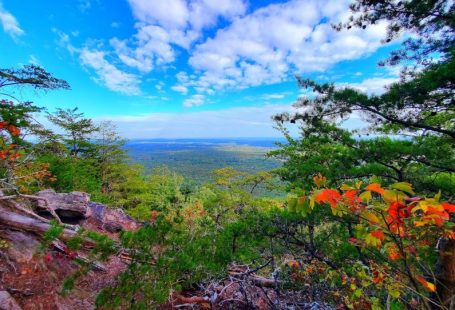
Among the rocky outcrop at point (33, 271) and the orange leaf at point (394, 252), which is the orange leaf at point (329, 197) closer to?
the orange leaf at point (394, 252)

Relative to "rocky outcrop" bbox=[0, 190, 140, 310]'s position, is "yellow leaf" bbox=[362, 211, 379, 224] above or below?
above

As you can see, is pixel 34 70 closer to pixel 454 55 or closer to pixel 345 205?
pixel 345 205

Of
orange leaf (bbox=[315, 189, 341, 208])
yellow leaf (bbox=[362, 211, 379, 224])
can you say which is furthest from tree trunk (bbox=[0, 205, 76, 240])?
yellow leaf (bbox=[362, 211, 379, 224])

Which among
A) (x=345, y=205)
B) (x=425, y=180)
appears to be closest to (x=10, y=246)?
(x=345, y=205)

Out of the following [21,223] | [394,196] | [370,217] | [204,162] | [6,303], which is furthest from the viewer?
[204,162]

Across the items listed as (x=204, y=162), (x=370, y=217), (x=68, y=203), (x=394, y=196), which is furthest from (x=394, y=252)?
(x=204, y=162)

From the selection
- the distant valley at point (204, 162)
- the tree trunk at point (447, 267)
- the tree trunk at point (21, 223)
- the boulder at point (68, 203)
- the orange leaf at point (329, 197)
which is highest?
the orange leaf at point (329, 197)

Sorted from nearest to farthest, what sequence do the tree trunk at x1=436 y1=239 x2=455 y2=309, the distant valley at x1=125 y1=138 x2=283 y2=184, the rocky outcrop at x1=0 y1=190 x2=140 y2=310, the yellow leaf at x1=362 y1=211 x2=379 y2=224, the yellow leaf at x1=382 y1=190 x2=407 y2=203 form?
the yellow leaf at x1=382 y1=190 x2=407 y2=203 < the yellow leaf at x1=362 y1=211 x2=379 y2=224 < the tree trunk at x1=436 y1=239 x2=455 y2=309 < the rocky outcrop at x1=0 y1=190 x2=140 y2=310 < the distant valley at x1=125 y1=138 x2=283 y2=184

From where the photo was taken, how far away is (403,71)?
13.5 ft

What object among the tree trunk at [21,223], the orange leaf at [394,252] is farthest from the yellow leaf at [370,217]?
the tree trunk at [21,223]

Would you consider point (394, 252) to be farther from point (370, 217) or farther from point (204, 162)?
point (204, 162)

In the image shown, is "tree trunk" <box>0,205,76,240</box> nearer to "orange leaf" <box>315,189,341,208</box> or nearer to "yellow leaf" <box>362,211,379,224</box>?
"orange leaf" <box>315,189,341,208</box>

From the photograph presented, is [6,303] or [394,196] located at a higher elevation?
[394,196]

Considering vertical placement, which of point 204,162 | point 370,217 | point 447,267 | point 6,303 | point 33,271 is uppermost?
point 370,217
